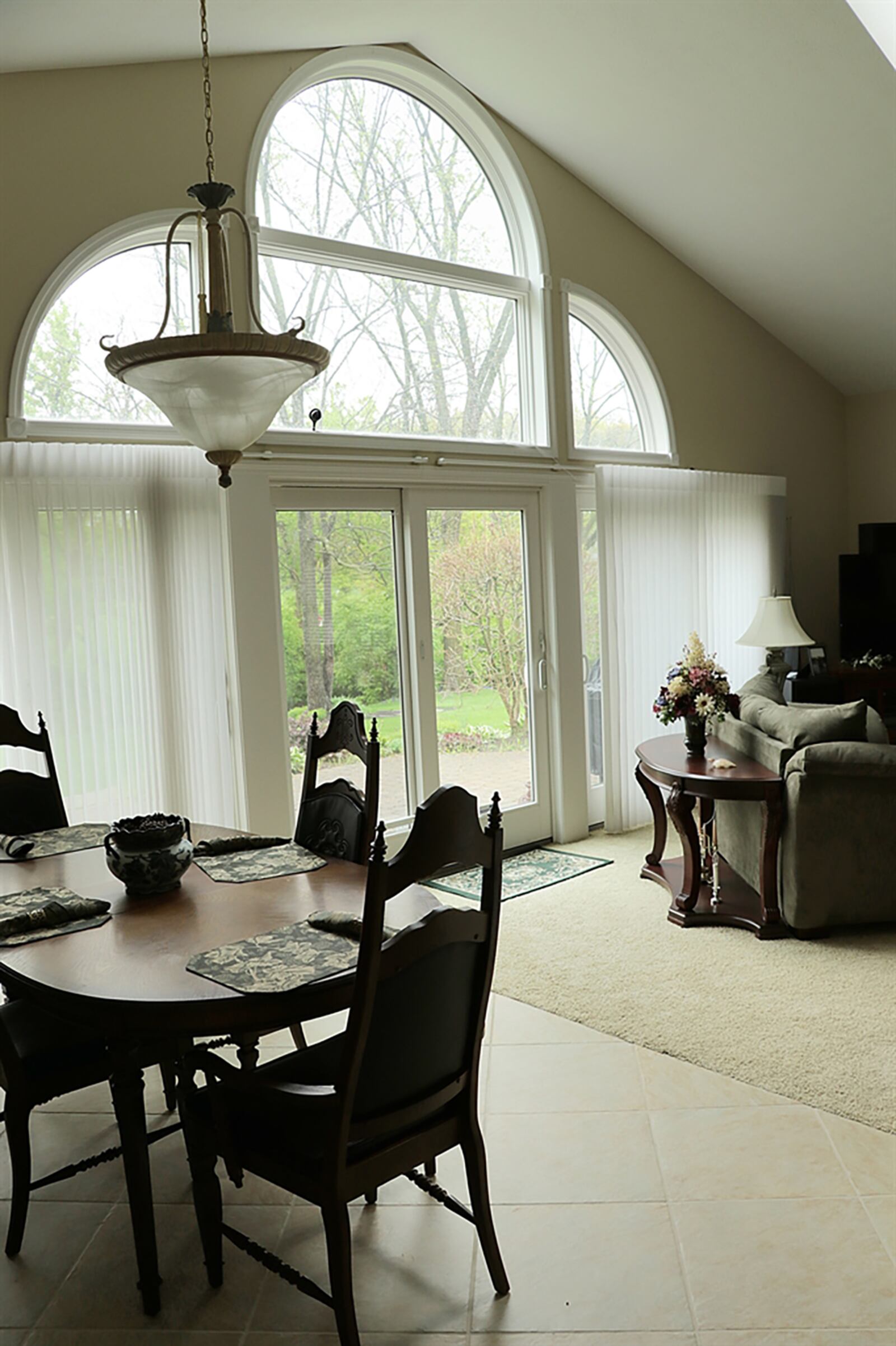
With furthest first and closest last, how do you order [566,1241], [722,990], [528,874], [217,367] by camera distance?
[528,874], [722,990], [566,1241], [217,367]

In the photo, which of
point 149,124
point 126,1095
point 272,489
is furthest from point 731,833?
point 149,124

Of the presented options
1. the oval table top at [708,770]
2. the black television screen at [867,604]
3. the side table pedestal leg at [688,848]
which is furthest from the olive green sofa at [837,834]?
the black television screen at [867,604]

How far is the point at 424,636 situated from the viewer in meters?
5.44

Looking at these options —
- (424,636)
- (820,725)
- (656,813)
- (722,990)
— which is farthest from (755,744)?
(424,636)

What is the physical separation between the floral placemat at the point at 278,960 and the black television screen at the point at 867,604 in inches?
230

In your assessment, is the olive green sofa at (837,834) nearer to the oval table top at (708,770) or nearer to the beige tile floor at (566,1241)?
the oval table top at (708,770)

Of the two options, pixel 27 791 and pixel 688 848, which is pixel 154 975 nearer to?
pixel 27 791


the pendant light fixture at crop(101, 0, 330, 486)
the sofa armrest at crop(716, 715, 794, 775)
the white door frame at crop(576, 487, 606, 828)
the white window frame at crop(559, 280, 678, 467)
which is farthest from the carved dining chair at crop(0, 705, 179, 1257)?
the white window frame at crop(559, 280, 678, 467)

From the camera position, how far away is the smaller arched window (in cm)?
611

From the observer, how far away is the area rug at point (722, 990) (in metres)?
3.31

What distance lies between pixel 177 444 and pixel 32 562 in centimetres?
81

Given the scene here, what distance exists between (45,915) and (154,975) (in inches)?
18.6

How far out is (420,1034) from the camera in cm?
211

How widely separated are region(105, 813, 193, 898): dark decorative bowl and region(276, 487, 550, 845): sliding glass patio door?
6.99 feet
